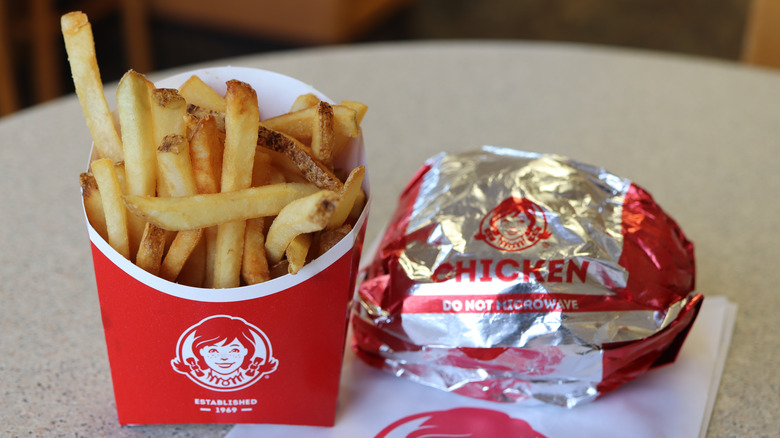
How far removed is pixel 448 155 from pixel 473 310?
0.29m

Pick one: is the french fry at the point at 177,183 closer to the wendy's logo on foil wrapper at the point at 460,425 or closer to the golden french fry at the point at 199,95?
the golden french fry at the point at 199,95

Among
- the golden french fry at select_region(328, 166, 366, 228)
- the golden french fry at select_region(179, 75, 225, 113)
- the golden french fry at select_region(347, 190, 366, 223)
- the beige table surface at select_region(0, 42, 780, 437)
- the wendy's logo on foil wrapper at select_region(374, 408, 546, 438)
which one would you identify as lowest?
the wendy's logo on foil wrapper at select_region(374, 408, 546, 438)

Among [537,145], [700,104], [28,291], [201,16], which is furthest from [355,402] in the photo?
[201,16]

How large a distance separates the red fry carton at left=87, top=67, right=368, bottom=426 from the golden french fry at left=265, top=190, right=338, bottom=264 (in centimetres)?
5

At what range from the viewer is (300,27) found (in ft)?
14.1

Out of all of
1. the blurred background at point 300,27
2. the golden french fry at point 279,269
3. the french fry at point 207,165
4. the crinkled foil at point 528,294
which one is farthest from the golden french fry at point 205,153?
the blurred background at point 300,27

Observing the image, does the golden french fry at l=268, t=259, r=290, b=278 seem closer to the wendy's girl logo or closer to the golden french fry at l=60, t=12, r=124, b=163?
the wendy's girl logo

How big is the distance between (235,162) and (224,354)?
22 cm

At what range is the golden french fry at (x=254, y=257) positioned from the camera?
78 cm

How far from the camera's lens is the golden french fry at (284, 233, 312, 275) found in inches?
29.4

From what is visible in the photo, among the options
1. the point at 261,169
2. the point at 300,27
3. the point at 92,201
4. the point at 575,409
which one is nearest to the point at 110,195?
the point at 92,201

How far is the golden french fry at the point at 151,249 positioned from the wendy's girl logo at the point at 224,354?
0.08 m

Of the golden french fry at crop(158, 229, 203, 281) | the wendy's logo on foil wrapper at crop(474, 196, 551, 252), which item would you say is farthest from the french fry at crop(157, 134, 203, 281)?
the wendy's logo on foil wrapper at crop(474, 196, 551, 252)

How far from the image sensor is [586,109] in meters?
1.66
